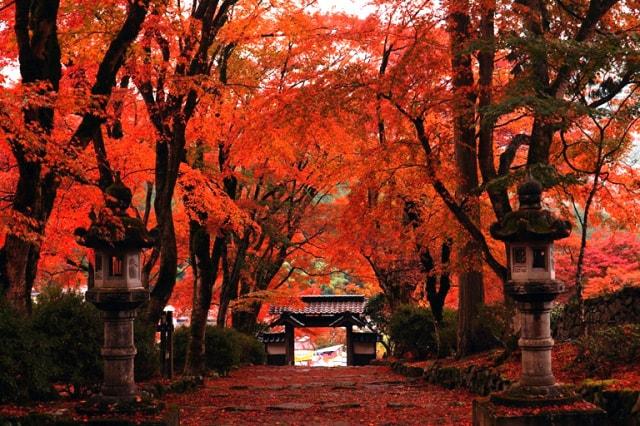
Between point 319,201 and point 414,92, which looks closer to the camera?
point 414,92

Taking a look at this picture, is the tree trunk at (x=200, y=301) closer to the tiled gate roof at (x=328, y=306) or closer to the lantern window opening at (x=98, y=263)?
the lantern window opening at (x=98, y=263)

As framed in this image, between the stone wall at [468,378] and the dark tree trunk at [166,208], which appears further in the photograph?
the dark tree trunk at [166,208]

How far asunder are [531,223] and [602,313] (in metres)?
5.72

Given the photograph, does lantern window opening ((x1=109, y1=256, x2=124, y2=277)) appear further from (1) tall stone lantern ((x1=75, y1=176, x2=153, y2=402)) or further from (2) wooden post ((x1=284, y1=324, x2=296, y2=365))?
(2) wooden post ((x1=284, y1=324, x2=296, y2=365))

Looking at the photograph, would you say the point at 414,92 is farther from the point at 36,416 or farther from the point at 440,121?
the point at 36,416

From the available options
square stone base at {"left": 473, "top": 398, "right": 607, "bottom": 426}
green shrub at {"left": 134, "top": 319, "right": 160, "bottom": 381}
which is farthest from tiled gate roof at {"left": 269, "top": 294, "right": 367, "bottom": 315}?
square stone base at {"left": 473, "top": 398, "right": 607, "bottom": 426}

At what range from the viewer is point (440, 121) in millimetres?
14641

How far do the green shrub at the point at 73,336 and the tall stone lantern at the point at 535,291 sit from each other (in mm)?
6030

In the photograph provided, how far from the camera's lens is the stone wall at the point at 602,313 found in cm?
1195

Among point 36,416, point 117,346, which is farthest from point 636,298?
point 36,416

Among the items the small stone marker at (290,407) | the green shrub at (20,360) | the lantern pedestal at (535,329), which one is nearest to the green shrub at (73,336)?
the green shrub at (20,360)

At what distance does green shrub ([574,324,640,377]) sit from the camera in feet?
31.5

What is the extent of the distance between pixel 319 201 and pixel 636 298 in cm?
1589

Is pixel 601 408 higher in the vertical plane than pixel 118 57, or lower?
lower
